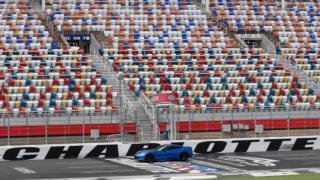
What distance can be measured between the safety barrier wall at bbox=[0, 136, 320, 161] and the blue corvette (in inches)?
109

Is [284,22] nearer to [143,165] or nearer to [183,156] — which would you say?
[183,156]

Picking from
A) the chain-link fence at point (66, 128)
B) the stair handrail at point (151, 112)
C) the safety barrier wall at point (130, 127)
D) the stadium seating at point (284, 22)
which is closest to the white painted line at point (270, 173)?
the chain-link fence at point (66, 128)

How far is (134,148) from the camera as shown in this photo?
1630 inches

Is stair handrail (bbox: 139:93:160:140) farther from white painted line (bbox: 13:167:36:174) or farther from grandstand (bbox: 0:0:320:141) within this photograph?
white painted line (bbox: 13:167:36:174)

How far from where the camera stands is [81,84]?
49.5 metres

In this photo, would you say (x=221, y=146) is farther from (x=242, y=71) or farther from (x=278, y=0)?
(x=278, y=0)

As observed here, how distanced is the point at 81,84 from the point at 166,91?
5.15 meters

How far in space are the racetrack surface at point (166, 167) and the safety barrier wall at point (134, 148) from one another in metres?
1.04

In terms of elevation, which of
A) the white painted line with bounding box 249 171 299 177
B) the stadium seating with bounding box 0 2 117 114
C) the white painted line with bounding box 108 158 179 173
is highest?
the stadium seating with bounding box 0 2 117 114

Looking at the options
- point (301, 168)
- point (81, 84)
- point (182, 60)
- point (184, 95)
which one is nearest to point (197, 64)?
point (182, 60)

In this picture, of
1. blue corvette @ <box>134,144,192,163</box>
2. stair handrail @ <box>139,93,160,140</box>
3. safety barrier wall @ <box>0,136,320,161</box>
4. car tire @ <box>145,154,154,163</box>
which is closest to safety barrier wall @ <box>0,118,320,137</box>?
stair handrail @ <box>139,93,160,140</box>

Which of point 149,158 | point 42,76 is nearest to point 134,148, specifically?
point 149,158

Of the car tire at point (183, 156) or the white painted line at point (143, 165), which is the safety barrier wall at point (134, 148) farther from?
the car tire at point (183, 156)

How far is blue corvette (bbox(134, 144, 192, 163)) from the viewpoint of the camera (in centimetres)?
3791
